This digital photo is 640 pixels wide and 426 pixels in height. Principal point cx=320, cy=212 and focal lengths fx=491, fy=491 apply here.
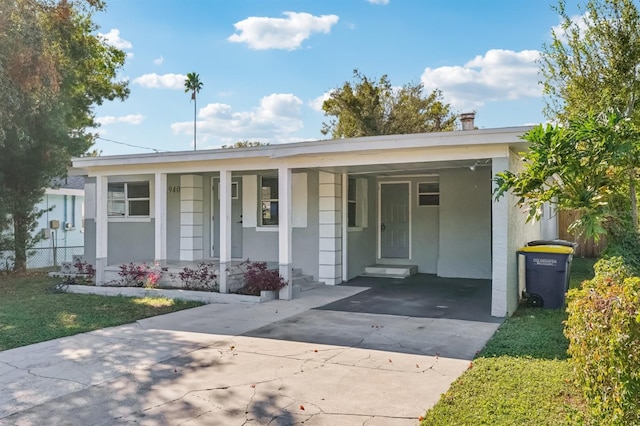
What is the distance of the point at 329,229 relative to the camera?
36.0 feet

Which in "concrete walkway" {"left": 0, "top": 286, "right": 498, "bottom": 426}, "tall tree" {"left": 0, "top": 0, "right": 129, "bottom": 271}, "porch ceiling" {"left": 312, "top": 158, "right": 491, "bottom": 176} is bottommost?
"concrete walkway" {"left": 0, "top": 286, "right": 498, "bottom": 426}

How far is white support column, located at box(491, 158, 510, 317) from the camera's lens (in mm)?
7445

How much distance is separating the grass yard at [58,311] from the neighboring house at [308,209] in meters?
1.26

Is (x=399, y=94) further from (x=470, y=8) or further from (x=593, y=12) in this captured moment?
(x=593, y=12)

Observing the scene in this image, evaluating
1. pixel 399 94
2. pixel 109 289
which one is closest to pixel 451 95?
pixel 399 94

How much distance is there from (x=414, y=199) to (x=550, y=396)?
28.9ft

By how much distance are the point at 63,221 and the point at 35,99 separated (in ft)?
32.9

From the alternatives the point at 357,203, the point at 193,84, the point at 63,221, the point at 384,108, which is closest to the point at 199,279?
the point at 357,203

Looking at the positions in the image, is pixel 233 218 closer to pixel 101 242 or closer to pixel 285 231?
pixel 101 242

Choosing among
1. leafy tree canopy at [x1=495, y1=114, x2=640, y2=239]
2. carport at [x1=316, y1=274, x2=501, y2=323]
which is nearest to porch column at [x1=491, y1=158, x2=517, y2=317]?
carport at [x1=316, y1=274, x2=501, y2=323]

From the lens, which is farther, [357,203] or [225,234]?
[357,203]

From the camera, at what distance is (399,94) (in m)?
27.8

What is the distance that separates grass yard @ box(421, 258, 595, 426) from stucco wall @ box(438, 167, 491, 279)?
5.28 m

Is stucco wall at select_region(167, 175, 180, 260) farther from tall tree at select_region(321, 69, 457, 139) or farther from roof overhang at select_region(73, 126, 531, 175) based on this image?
tall tree at select_region(321, 69, 457, 139)
